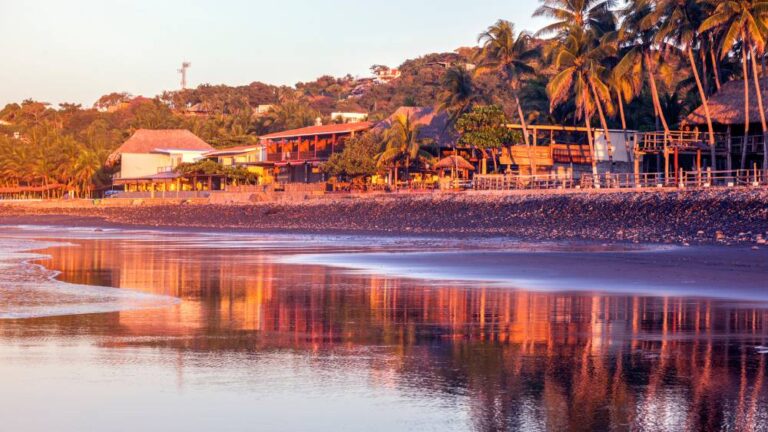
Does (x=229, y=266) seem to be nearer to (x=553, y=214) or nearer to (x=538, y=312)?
(x=538, y=312)

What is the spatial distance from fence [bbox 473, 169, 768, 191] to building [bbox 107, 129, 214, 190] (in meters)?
41.2

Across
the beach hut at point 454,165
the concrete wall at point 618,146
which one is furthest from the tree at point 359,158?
the concrete wall at point 618,146

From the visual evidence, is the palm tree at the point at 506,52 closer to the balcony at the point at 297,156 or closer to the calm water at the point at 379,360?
the balcony at the point at 297,156

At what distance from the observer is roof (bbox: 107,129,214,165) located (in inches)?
3588

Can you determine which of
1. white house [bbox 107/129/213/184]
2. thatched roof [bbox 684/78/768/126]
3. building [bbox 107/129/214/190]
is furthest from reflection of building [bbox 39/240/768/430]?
white house [bbox 107/129/213/184]

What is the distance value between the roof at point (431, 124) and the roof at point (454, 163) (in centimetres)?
389

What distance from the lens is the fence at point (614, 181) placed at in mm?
43088

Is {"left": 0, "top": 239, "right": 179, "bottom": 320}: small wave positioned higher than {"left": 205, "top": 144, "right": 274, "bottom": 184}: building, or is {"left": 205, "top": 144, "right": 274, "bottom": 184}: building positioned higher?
{"left": 205, "top": 144, "right": 274, "bottom": 184}: building

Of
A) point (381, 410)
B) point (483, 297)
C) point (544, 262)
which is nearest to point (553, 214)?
point (544, 262)

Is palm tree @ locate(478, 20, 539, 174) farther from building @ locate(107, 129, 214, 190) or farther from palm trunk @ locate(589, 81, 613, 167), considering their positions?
building @ locate(107, 129, 214, 190)

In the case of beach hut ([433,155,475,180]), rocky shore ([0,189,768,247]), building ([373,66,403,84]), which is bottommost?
rocky shore ([0,189,768,247])

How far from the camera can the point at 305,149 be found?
2876 inches

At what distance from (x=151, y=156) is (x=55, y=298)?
75284mm

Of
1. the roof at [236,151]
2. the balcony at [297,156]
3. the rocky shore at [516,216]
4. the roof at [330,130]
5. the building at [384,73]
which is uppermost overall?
the building at [384,73]
